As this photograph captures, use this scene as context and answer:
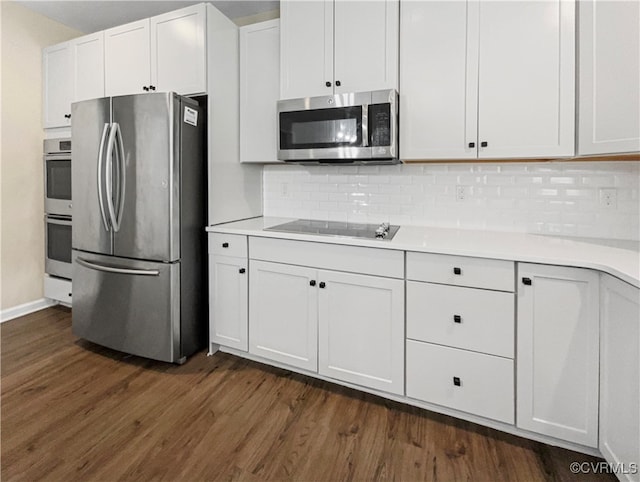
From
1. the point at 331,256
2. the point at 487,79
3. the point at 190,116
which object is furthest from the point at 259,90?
the point at 487,79

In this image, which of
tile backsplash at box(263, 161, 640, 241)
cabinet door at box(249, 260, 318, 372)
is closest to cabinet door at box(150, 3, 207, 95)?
tile backsplash at box(263, 161, 640, 241)

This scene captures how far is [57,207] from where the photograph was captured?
3.11m

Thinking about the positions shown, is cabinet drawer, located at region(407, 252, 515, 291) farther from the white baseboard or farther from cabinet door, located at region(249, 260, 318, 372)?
the white baseboard

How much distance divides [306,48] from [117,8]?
1.84 m

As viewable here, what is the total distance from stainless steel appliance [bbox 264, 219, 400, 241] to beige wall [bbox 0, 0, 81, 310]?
2.40 meters

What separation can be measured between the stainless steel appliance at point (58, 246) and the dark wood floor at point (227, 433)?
1018 mm

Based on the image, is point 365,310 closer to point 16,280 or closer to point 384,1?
point 384,1

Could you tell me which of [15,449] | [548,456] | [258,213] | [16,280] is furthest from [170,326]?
[548,456]

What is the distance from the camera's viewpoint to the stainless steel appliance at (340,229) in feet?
6.66

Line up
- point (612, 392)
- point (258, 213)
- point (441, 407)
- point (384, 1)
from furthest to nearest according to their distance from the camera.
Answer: point (258, 213)
point (384, 1)
point (441, 407)
point (612, 392)

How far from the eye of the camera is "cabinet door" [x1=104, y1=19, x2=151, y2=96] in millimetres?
2582

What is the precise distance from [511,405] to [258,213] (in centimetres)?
213

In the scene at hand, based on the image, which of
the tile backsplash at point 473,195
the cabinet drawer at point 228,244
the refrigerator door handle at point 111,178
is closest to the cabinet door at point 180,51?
the refrigerator door handle at point 111,178

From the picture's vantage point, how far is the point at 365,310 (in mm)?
1927
